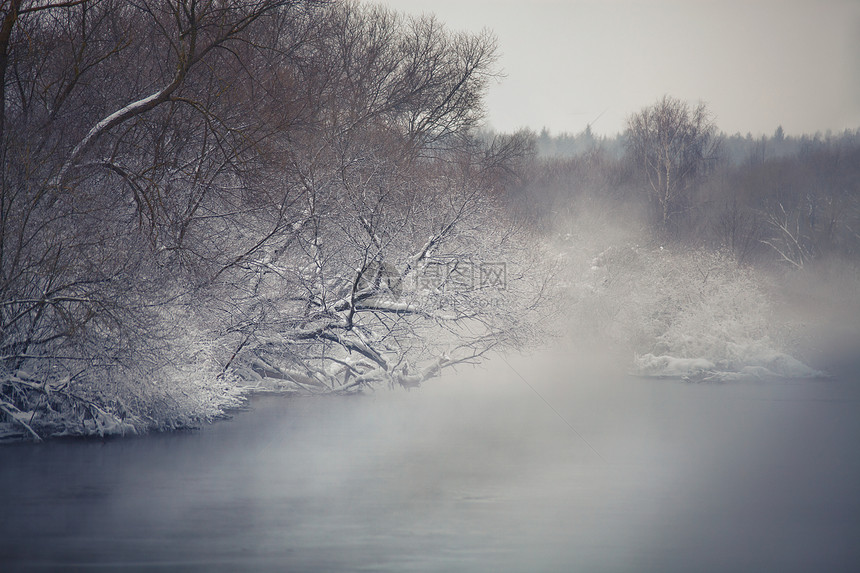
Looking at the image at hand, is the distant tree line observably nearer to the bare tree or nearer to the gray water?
the bare tree

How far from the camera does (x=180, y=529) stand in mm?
8141

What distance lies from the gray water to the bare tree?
22.6m

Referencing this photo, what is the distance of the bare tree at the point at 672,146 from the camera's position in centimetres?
3709

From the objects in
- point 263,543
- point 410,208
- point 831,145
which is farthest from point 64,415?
point 831,145

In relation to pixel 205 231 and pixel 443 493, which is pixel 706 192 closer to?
pixel 205 231

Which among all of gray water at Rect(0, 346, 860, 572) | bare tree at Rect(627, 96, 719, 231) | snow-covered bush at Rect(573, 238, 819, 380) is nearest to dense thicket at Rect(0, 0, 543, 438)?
gray water at Rect(0, 346, 860, 572)

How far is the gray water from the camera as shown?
7.62m

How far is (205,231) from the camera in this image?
13.7 m

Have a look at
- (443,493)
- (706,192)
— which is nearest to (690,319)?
(443,493)

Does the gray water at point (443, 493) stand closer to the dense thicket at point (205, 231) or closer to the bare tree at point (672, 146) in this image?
the dense thicket at point (205, 231)

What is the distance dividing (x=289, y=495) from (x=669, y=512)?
169 inches

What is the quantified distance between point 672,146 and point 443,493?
31.2 meters

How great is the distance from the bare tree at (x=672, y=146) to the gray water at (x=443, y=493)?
74.3 ft

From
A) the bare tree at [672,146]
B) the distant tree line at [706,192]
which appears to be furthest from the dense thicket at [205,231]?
the bare tree at [672,146]
